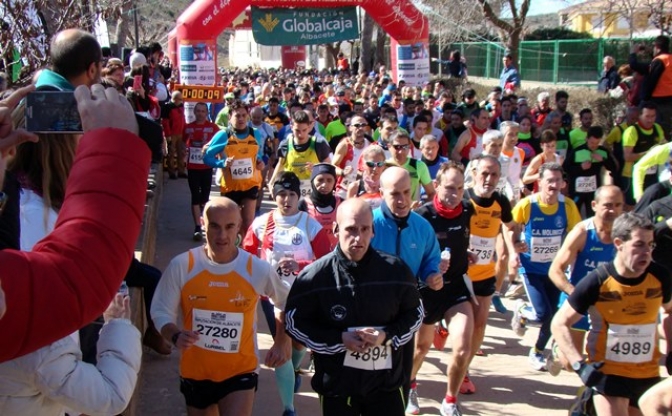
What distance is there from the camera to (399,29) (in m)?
16.0

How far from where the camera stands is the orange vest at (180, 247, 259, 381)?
14.0 feet

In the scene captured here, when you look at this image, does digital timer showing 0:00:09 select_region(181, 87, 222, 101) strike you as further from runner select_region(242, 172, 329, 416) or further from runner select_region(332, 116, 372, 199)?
runner select_region(242, 172, 329, 416)

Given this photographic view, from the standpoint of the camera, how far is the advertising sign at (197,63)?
1464cm

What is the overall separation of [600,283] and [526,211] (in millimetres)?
2349

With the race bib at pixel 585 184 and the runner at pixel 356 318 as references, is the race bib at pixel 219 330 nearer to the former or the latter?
the runner at pixel 356 318

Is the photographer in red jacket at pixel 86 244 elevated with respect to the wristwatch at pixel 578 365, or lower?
elevated

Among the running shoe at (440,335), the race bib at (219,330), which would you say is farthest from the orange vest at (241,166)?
the race bib at (219,330)

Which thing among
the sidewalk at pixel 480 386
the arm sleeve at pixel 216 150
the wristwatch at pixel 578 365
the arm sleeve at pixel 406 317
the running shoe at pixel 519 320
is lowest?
the sidewalk at pixel 480 386

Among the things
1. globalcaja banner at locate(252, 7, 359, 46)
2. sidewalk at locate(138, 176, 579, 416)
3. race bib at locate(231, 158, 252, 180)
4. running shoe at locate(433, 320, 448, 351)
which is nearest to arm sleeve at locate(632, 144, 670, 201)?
sidewalk at locate(138, 176, 579, 416)

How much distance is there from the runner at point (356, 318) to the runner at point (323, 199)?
9.00 feet

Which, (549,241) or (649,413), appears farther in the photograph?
(549,241)

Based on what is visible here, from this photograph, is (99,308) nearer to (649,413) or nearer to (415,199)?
(649,413)

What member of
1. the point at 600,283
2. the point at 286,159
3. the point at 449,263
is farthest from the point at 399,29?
the point at 600,283

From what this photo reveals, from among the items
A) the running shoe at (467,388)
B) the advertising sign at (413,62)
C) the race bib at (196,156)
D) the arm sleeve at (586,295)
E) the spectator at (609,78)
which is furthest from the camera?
the spectator at (609,78)
